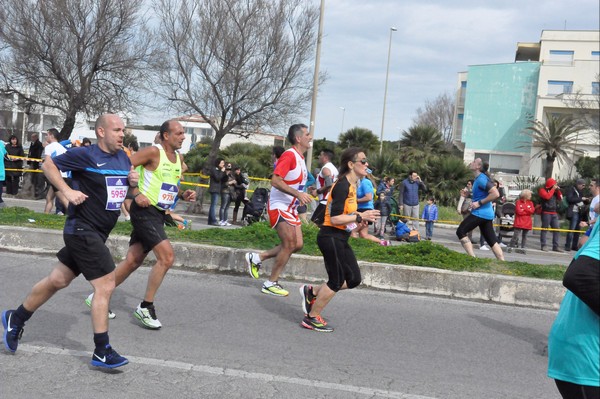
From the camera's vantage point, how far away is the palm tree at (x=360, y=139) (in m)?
39.7

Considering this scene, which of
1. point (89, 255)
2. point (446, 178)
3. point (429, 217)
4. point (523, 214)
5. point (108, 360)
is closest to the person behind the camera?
point (108, 360)

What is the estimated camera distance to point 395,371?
527 cm

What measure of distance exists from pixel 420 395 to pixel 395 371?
20.8 inches

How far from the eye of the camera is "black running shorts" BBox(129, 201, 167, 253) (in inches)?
239

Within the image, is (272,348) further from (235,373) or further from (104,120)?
(104,120)

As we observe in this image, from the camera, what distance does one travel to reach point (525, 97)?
48062mm

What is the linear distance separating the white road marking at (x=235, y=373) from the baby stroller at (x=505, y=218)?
1466 centimetres

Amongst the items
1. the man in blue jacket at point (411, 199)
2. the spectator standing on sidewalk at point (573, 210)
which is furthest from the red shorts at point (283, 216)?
the spectator standing on sidewalk at point (573, 210)

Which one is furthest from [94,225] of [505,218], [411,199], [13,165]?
[13,165]

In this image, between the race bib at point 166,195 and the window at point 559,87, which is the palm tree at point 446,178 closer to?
the race bib at point 166,195

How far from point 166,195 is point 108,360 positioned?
74.9 inches

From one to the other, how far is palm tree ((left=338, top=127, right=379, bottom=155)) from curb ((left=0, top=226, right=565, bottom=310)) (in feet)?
102

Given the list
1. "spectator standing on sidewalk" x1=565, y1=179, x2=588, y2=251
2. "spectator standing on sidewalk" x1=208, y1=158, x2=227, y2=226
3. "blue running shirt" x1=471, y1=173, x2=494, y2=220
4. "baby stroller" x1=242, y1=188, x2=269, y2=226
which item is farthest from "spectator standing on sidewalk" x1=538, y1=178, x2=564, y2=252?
"spectator standing on sidewalk" x1=208, y1=158, x2=227, y2=226

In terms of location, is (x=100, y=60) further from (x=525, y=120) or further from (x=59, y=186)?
(x=525, y=120)
